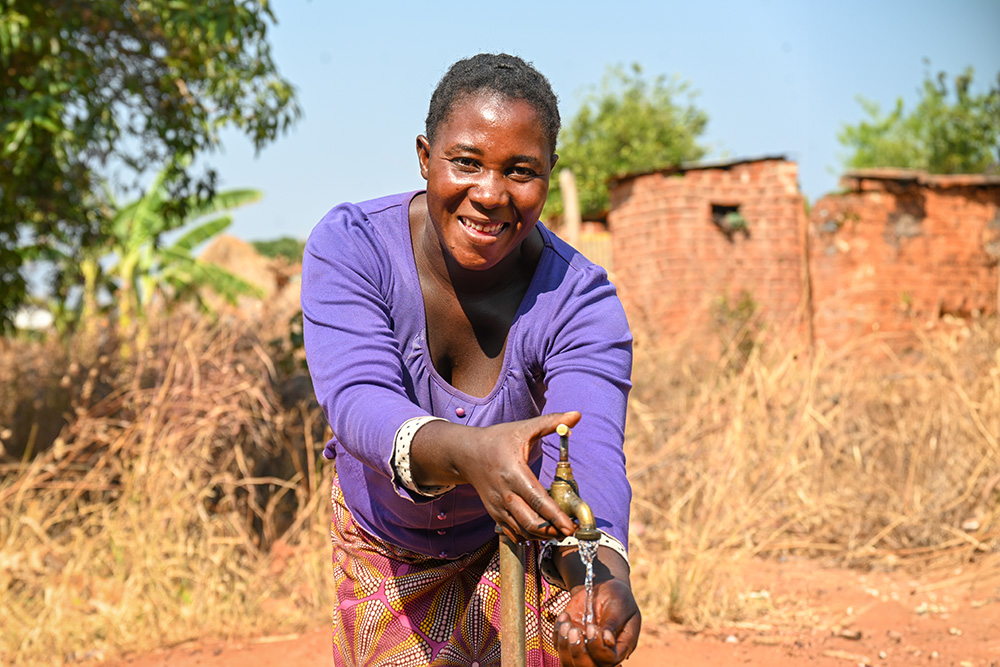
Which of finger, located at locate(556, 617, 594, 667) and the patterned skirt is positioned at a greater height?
finger, located at locate(556, 617, 594, 667)

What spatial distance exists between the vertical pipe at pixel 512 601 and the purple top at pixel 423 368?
220 millimetres

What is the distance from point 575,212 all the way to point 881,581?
6900mm

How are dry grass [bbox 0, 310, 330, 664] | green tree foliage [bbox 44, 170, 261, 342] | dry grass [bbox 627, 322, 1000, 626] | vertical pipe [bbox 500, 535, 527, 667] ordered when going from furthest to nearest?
green tree foliage [bbox 44, 170, 261, 342], dry grass [bbox 627, 322, 1000, 626], dry grass [bbox 0, 310, 330, 664], vertical pipe [bbox 500, 535, 527, 667]

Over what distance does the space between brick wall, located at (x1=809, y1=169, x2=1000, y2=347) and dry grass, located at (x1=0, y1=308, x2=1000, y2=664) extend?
3.53 metres

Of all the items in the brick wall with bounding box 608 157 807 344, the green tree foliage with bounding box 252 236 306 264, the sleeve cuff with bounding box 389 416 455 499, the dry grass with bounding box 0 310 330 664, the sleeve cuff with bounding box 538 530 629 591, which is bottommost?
the dry grass with bounding box 0 310 330 664

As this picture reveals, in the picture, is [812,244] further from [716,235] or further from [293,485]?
[293,485]

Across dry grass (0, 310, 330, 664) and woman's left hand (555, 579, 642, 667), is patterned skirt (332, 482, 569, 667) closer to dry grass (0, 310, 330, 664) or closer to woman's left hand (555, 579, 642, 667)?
woman's left hand (555, 579, 642, 667)

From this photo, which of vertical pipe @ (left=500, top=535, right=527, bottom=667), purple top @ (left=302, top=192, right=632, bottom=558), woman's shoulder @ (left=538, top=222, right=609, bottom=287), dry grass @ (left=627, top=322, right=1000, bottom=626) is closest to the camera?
vertical pipe @ (left=500, top=535, right=527, bottom=667)

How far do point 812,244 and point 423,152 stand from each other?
8781 mm

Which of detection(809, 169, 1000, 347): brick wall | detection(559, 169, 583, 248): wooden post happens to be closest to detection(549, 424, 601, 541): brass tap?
detection(809, 169, 1000, 347): brick wall

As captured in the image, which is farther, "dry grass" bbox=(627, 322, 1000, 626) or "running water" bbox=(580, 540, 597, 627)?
"dry grass" bbox=(627, 322, 1000, 626)

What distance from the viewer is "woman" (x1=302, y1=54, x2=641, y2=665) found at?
1.49 m

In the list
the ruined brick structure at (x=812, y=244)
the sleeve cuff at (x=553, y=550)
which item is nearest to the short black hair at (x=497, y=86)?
the sleeve cuff at (x=553, y=550)

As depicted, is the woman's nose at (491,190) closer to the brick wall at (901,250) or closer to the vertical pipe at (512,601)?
the vertical pipe at (512,601)
